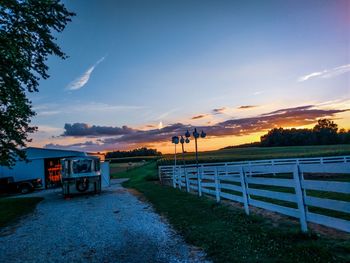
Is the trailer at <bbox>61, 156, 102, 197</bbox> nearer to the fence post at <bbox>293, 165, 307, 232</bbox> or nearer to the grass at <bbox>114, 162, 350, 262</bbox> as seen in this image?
the grass at <bbox>114, 162, 350, 262</bbox>

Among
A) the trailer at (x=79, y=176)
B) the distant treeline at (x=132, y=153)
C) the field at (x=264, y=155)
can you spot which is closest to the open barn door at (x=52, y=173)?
the trailer at (x=79, y=176)

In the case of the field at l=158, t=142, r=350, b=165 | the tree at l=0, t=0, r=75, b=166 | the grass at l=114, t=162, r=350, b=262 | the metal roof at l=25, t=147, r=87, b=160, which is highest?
the tree at l=0, t=0, r=75, b=166

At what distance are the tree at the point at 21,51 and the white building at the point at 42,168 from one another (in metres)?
15.7

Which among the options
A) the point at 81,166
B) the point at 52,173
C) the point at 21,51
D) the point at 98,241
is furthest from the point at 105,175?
the point at 98,241

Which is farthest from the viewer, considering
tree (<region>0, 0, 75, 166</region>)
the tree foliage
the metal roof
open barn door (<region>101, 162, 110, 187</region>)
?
the tree foliage

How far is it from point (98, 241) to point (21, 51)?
345 inches

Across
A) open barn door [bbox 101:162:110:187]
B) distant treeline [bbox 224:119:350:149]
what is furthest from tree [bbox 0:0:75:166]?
distant treeline [bbox 224:119:350:149]

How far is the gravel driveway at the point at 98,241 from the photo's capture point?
18.3 feet

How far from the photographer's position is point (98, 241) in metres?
6.90

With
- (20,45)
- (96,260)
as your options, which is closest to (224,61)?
(20,45)

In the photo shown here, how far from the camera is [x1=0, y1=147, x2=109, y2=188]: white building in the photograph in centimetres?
2936

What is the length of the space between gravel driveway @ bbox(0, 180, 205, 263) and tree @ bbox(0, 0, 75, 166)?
498cm

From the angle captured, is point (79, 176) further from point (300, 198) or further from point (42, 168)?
point (300, 198)

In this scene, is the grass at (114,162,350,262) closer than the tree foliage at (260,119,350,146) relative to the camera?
Yes
